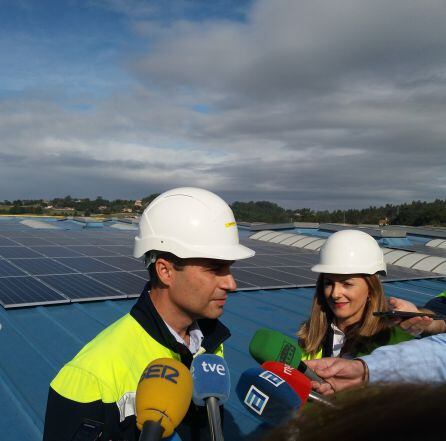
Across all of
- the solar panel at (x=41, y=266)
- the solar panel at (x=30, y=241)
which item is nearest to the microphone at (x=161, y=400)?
the solar panel at (x=41, y=266)

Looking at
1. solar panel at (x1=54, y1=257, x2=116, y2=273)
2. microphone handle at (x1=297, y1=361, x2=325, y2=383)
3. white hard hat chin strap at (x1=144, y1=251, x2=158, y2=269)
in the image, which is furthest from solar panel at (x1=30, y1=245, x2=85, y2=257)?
microphone handle at (x1=297, y1=361, x2=325, y2=383)

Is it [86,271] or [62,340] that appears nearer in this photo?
[62,340]

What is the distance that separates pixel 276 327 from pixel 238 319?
60 cm

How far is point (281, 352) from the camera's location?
2.27m

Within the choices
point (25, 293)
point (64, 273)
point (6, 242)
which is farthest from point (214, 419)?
point (6, 242)

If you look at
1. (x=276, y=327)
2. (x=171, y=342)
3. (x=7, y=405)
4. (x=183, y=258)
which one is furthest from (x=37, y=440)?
(x=276, y=327)

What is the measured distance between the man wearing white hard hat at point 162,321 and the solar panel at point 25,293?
148 inches

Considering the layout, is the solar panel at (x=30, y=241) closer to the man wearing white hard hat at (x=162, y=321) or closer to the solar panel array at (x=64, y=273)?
the solar panel array at (x=64, y=273)

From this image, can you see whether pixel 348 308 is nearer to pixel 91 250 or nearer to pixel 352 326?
pixel 352 326

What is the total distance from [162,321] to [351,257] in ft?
6.86

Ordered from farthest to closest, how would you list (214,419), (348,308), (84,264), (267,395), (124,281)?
1. (84,264)
2. (124,281)
3. (348,308)
4. (267,395)
5. (214,419)

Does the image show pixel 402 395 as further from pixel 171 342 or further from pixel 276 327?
pixel 276 327

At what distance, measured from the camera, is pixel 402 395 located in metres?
0.97

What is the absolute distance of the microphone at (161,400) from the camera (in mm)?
1392
